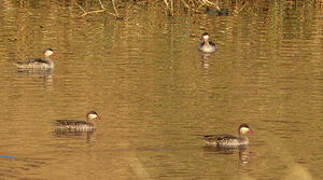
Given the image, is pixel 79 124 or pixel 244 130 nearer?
pixel 244 130

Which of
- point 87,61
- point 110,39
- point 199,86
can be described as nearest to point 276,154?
point 199,86

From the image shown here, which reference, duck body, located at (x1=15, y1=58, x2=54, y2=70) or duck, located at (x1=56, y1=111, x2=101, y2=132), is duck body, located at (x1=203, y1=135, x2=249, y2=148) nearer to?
duck, located at (x1=56, y1=111, x2=101, y2=132)

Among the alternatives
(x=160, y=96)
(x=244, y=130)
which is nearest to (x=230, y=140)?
(x=244, y=130)

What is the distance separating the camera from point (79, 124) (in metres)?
22.4

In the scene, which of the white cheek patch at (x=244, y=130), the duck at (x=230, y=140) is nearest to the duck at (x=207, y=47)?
the duck at (x=230, y=140)

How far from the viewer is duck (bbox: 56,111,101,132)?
22189 mm

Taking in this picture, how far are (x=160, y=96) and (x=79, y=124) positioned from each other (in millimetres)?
3976

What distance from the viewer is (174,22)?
4072 centimetres

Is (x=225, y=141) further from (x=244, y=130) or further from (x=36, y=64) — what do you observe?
(x=36, y=64)

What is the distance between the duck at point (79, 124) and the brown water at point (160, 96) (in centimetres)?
25

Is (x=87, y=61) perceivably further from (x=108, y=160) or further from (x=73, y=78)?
(x=108, y=160)

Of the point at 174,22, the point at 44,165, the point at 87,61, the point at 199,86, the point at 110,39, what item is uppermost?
the point at 174,22

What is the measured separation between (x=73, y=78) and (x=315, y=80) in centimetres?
646

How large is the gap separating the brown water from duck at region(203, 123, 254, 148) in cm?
20
